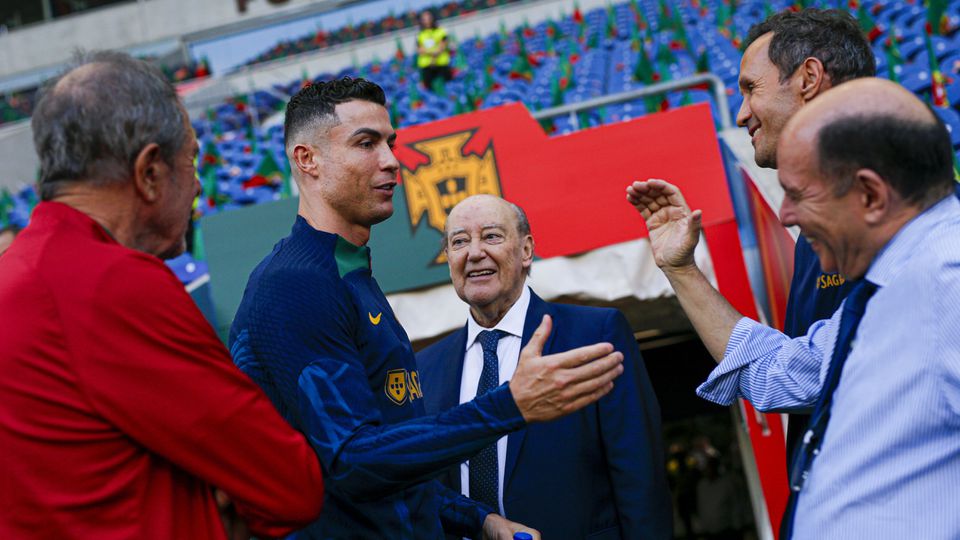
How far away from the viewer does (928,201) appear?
1350mm

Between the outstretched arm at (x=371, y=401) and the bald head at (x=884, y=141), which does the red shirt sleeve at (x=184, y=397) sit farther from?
the bald head at (x=884, y=141)

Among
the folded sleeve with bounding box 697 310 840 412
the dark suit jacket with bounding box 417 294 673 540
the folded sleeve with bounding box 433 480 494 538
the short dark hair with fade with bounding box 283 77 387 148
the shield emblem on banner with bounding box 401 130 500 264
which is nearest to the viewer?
the folded sleeve with bounding box 697 310 840 412

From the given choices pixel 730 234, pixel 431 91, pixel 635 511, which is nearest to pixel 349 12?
pixel 431 91

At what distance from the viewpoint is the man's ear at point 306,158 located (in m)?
2.00

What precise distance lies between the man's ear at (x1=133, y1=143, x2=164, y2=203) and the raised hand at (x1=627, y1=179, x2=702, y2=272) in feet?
3.79

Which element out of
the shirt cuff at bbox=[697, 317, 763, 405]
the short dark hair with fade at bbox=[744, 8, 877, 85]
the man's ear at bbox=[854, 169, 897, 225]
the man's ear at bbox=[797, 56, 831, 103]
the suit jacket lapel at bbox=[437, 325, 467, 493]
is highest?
the short dark hair with fade at bbox=[744, 8, 877, 85]

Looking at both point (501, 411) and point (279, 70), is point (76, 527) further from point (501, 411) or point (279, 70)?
point (279, 70)

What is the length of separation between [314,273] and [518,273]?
1277 millimetres

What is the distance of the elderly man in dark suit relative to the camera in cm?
257

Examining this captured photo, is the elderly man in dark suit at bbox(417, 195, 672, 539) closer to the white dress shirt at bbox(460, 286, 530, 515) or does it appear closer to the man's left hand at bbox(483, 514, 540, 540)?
the white dress shirt at bbox(460, 286, 530, 515)

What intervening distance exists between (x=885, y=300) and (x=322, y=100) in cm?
125

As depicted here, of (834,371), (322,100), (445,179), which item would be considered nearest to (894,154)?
(834,371)

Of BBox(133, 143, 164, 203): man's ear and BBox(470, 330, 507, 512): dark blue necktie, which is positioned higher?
BBox(133, 143, 164, 203): man's ear

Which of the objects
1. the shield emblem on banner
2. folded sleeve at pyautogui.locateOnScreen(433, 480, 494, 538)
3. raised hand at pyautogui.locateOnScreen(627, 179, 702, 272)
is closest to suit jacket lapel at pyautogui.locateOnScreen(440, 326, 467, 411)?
folded sleeve at pyautogui.locateOnScreen(433, 480, 494, 538)
